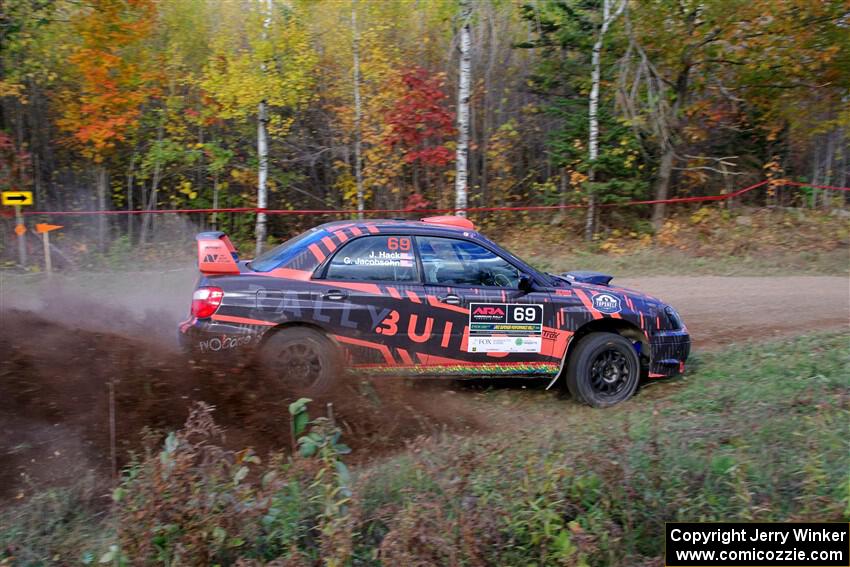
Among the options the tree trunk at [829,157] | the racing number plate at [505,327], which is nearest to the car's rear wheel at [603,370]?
the racing number plate at [505,327]

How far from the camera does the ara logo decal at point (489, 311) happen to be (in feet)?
22.4

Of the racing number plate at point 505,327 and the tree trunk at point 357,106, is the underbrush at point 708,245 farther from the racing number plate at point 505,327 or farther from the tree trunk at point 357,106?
the racing number plate at point 505,327

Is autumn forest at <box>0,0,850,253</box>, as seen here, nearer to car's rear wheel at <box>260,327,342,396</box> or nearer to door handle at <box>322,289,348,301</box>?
door handle at <box>322,289,348,301</box>

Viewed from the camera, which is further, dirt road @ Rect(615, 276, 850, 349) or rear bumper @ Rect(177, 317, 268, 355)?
dirt road @ Rect(615, 276, 850, 349)

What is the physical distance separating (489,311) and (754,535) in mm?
3350

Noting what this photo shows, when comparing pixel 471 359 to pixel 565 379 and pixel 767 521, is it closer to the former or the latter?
pixel 565 379

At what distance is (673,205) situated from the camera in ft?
58.5

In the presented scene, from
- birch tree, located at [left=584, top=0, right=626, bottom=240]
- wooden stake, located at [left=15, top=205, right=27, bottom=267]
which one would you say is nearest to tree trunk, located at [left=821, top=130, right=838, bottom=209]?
birch tree, located at [left=584, top=0, right=626, bottom=240]

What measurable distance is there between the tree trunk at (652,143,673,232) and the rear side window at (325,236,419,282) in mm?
11662

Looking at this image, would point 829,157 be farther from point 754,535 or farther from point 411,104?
point 754,535

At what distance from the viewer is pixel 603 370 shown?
7.12 m

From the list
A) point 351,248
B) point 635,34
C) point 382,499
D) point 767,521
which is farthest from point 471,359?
point 635,34

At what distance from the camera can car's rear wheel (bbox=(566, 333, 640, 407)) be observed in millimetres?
7016

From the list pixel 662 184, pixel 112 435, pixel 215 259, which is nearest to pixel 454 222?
pixel 215 259
